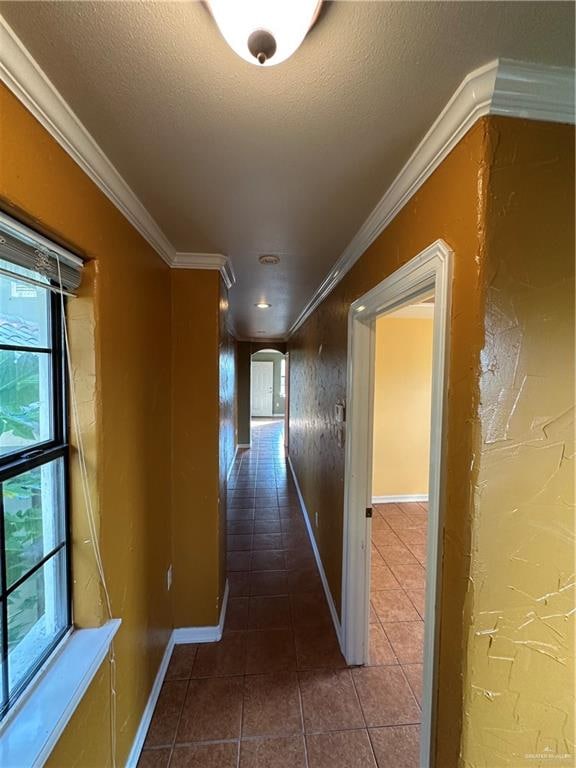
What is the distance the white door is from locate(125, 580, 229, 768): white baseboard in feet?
29.9

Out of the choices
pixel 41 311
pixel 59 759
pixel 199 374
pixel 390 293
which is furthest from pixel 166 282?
pixel 59 759

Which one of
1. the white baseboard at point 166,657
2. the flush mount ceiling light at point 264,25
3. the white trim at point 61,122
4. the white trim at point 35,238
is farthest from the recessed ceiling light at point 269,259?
the white baseboard at point 166,657

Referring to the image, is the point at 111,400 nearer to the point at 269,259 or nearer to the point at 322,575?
the point at 269,259

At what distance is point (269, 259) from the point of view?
1.97m

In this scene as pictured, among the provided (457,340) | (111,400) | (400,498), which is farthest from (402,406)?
(111,400)

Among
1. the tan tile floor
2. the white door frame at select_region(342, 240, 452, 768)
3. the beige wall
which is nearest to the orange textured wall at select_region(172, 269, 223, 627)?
the tan tile floor

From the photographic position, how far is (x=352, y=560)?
186 centimetres

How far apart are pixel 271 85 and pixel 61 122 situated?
0.54 metres

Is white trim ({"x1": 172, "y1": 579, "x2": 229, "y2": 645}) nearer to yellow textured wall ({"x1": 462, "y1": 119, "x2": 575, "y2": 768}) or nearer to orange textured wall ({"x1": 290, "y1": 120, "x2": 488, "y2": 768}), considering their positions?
orange textured wall ({"x1": 290, "y1": 120, "x2": 488, "y2": 768})

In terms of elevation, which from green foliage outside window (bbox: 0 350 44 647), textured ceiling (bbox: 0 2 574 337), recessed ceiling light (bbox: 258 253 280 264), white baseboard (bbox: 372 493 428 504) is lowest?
white baseboard (bbox: 372 493 428 504)

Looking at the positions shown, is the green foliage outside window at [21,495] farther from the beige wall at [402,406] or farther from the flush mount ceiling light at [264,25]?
the beige wall at [402,406]

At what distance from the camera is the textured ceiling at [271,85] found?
0.61m

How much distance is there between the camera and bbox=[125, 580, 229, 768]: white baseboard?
55.2 inches

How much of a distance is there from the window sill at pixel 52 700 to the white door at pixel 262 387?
10288mm
